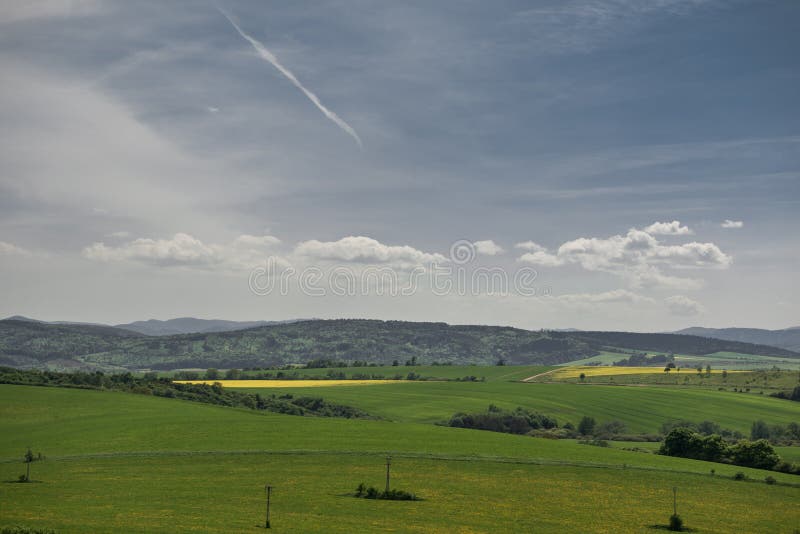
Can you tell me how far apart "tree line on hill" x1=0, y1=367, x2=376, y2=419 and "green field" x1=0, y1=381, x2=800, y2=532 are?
11.6 metres

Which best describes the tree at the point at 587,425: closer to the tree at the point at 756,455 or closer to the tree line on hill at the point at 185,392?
the tree line on hill at the point at 185,392

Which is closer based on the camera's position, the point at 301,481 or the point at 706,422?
the point at 301,481

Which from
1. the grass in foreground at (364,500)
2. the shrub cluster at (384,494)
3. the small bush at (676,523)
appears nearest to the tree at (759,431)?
the grass in foreground at (364,500)

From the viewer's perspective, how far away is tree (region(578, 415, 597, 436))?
132 meters

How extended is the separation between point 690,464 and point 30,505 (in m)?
69.0

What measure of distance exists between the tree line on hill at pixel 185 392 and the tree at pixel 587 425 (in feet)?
131

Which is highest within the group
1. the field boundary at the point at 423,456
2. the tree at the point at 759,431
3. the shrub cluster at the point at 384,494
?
the shrub cluster at the point at 384,494

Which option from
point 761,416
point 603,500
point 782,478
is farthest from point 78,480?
point 761,416

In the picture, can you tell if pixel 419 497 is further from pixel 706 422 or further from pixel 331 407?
pixel 706 422

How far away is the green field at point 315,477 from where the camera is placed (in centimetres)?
4722

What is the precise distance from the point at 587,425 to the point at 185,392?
251 ft

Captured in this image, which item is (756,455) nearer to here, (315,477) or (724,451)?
(724,451)

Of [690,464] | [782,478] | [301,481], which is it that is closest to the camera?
[301,481]

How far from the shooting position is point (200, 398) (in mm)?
131875
